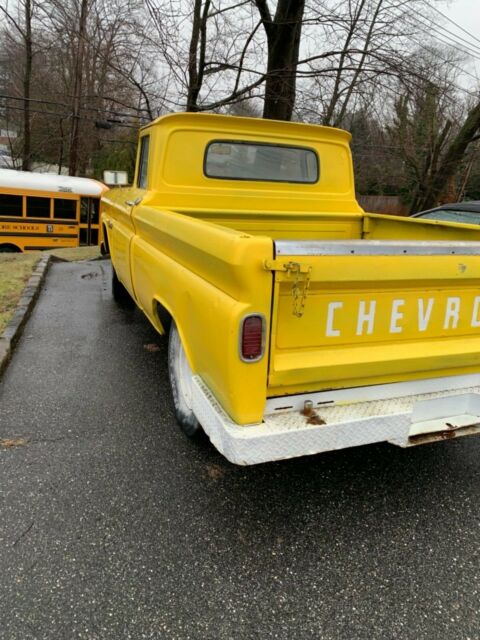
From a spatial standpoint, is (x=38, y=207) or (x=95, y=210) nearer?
(x=38, y=207)

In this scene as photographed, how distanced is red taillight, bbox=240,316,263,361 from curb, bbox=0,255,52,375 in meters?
2.85

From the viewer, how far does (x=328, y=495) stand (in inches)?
107

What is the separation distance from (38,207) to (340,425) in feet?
48.4

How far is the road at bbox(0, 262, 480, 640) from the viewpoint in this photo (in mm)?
1943

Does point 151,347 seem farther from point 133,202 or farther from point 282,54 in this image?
point 282,54

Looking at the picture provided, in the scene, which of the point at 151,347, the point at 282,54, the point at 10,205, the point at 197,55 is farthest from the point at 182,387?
the point at 10,205

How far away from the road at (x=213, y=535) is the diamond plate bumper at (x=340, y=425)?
1.73 ft

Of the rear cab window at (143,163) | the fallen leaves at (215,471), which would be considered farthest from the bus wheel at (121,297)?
the fallen leaves at (215,471)

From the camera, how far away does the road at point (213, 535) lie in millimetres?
1943

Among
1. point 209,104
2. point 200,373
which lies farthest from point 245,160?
point 209,104

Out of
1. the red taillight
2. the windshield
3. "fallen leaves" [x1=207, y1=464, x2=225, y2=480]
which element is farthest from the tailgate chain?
the windshield

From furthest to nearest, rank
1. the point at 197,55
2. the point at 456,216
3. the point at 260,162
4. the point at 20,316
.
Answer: the point at 197,55, the point at 456,216, the point at 20,316, the point at 260,162

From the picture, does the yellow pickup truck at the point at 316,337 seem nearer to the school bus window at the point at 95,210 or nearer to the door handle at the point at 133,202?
the door handle at the point at 133,202

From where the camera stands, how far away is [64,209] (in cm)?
1528
